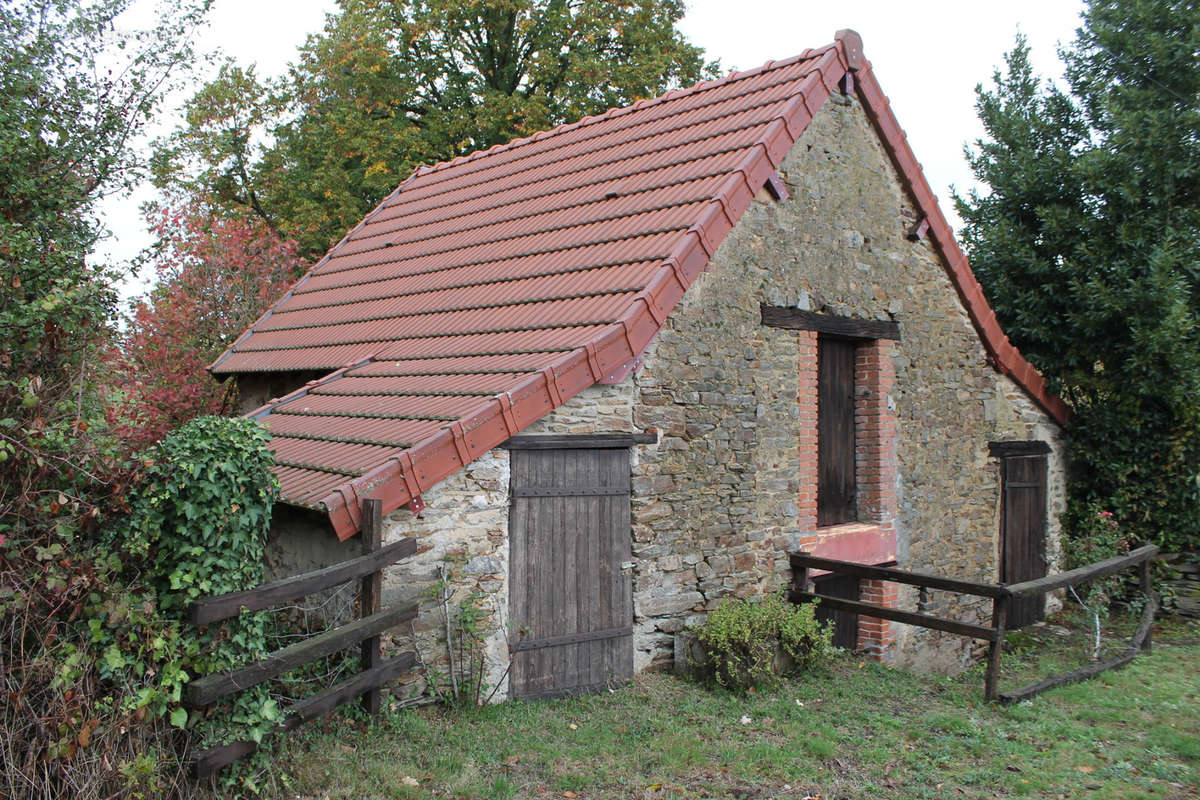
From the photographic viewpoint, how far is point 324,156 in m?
18.5

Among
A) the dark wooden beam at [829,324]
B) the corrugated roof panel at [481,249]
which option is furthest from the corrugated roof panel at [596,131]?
the dark wooden beam at [829,324]

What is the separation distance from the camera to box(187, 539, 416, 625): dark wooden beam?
4254 mm

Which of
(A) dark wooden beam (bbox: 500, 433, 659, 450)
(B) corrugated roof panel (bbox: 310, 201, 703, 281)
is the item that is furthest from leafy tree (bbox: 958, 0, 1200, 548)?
(A) dark wooden beam (bbox: 500, 433, 659, 450)

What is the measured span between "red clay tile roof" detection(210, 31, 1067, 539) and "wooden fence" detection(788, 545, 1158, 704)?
2.81 m

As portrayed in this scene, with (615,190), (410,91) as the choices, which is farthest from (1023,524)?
(410,91)

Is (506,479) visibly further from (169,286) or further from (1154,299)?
(169,286)

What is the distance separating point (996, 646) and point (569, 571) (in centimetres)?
348

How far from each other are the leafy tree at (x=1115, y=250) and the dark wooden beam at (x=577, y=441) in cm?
741

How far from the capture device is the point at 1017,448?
441 inches

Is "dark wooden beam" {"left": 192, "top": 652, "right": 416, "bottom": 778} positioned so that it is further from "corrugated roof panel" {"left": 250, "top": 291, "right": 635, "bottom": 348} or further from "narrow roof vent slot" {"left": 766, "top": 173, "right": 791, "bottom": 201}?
"narrow roof vent slot" {"left": 766, "top": 173, "right": 791, "bottom": 201}

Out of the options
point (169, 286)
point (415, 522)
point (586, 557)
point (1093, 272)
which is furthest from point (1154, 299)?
point (169, 286)

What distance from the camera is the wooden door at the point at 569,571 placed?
6551 millimetres

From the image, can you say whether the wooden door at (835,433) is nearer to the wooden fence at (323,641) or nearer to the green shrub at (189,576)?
the wooden fence at (323,641)

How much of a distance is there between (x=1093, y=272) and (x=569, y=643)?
894cm
